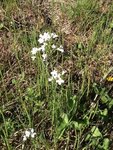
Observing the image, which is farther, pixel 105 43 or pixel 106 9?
pixel 106 9

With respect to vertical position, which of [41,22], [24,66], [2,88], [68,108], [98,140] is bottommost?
[98,140]

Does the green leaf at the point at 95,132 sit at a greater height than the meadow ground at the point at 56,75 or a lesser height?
lesser

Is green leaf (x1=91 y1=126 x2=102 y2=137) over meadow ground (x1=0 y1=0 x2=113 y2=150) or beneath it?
beneath

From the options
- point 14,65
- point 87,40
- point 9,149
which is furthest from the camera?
point 87,40

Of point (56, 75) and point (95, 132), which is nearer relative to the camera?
point (56, 75)

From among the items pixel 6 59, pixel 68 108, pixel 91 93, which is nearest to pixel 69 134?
pixel 68 108

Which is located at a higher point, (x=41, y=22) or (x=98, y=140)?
(x=41, y=22)

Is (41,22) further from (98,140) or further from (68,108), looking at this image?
(98,140)

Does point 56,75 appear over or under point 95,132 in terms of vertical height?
over
